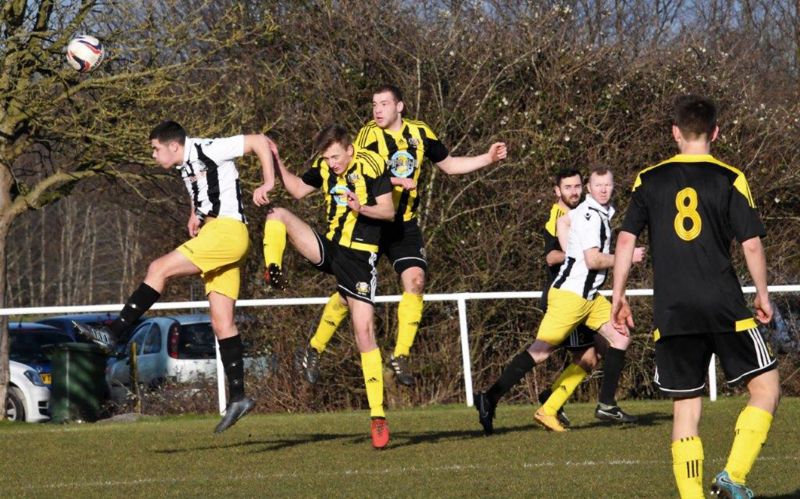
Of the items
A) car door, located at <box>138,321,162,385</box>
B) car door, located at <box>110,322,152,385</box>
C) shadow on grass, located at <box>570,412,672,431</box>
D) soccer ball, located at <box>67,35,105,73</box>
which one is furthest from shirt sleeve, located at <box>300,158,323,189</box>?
car door, located at <box>110,322,152,385</box>

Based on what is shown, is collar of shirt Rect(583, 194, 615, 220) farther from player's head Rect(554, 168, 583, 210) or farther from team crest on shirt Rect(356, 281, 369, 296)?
team crest on shirt Rect(356, 281, 369, 296)

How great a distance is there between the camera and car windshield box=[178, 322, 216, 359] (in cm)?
1783

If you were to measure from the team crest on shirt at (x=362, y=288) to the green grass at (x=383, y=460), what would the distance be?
109 cm

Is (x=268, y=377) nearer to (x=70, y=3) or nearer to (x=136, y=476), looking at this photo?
(x=70, y=3)

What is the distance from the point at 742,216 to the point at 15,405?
1318cm

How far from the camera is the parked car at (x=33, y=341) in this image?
19892 mm

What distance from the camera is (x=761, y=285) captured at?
568 cm

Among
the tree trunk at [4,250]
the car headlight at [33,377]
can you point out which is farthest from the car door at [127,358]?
the tree trunk at [4,250]

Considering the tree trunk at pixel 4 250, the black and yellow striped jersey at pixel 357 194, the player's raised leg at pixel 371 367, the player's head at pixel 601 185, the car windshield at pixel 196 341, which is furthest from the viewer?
the car windshield at pixel 196 341

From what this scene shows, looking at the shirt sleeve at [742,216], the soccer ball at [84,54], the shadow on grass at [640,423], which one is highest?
the soccer ball at [84,54]

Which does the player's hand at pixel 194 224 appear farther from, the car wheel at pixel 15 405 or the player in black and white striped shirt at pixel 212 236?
the car wheel at pixel 15 405

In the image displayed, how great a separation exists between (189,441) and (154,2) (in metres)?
8.91

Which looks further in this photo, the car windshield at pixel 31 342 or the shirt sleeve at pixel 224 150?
the car windshield at pixel 31 342

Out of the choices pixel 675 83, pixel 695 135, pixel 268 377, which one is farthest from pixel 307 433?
pixel 675 83
